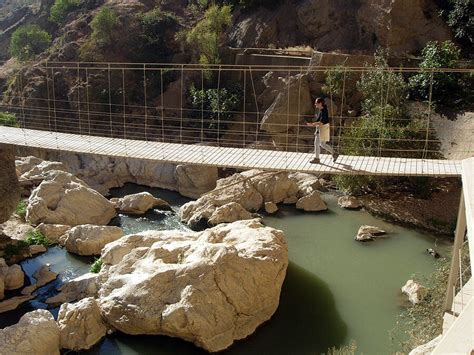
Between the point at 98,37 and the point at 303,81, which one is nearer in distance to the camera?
the point at 303,81

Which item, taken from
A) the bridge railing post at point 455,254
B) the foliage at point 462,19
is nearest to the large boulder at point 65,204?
the bridge railing post at point 455,254

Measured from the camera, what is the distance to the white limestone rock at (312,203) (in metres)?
12.8

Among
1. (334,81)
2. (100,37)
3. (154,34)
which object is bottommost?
(334,81)

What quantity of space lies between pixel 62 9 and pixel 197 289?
21111 mm

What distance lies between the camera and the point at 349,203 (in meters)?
12.8

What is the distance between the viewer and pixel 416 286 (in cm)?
869

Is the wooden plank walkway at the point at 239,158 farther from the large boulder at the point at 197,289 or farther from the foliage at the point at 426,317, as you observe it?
the foliage at the point at 426,317

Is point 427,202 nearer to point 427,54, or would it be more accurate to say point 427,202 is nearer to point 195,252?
point 427,54

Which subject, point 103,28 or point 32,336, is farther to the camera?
point 103,28

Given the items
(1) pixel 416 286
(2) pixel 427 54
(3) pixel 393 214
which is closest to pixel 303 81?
(2) pixel 427 54

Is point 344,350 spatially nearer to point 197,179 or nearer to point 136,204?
point 136,204

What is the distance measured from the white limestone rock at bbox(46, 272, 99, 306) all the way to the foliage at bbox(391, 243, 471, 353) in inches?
192

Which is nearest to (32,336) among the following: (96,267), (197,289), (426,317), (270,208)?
(197,289)

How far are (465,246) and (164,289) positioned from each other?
4.63 metres
